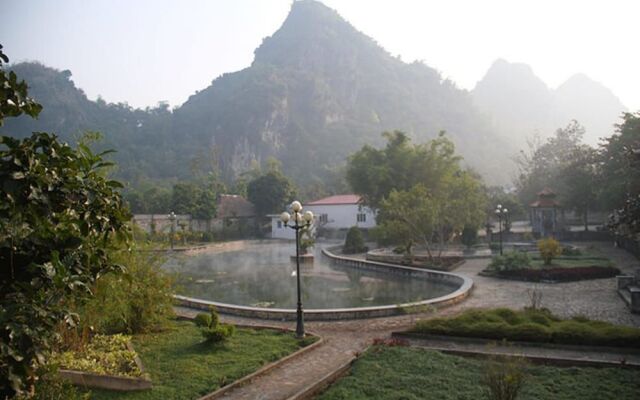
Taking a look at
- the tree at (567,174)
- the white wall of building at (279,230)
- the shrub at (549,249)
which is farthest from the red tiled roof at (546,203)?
the white wall of building at (279,230)

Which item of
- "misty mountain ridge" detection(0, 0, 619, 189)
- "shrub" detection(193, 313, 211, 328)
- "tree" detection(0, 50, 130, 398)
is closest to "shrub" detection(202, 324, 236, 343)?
"shrub" detection(193, 313, 211, 328)

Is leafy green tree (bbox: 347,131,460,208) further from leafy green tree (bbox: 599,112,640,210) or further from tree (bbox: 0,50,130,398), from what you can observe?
tree (bbox: 0,50,130,398)

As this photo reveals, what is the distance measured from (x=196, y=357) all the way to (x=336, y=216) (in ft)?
134

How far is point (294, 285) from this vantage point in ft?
63.4

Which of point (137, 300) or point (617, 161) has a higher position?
point (617, 161)

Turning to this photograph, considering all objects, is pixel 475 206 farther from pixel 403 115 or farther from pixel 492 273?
pixel 403 115

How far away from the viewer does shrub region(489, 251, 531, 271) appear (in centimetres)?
1838

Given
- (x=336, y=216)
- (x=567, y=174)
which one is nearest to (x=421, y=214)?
(x=567, y=174)

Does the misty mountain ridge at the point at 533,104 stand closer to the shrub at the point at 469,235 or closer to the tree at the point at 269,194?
the tree at the point at 269,194

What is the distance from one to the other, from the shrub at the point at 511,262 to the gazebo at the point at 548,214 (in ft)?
51.7

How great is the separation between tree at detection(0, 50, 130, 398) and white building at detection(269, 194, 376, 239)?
4363 cm

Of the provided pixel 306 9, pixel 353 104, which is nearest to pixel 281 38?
pixel 306 9

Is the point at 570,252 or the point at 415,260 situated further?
the point at 415,260

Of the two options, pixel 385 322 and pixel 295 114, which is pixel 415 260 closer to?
pixel 385 322
